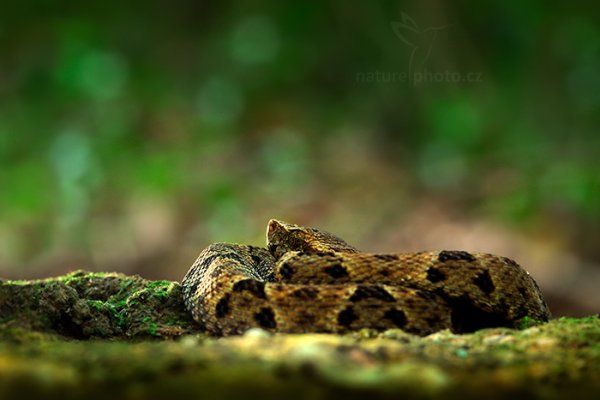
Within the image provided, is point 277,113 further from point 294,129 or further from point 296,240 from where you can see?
point 296,240

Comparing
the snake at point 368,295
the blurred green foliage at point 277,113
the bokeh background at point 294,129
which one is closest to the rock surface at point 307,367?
the snake at point 368,295

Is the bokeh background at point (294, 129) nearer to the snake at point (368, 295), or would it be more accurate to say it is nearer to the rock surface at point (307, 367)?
the snake at point (368, 295)

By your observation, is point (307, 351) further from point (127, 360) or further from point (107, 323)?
point (107, 323)

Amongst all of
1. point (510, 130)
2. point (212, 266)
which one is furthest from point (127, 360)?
point (510, 130)

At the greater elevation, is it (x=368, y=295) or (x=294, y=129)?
(x=294, y=129)

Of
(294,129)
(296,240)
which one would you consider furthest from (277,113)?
(296,240)

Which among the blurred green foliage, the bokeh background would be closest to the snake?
the bokeh background

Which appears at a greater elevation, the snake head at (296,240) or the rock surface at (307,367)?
the snake head at (296,240)

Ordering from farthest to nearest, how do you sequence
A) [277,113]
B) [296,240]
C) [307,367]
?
[277,113], [296,240], [307,367]
